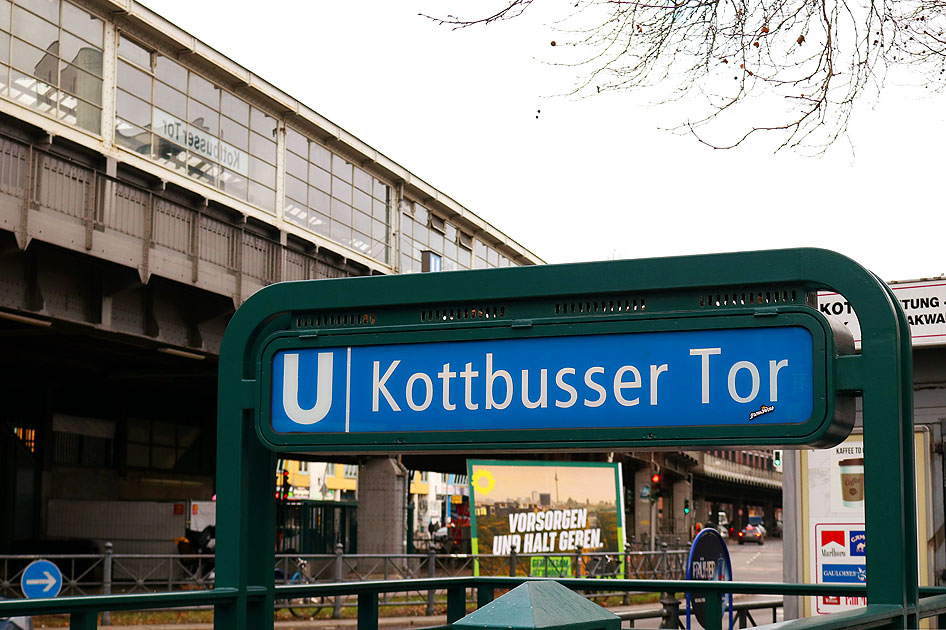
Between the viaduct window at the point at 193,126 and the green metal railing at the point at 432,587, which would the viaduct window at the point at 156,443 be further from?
the green metal railing at the point at 432,587

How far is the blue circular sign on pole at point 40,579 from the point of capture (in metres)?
14.0

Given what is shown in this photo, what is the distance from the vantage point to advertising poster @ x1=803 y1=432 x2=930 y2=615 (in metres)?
11.1

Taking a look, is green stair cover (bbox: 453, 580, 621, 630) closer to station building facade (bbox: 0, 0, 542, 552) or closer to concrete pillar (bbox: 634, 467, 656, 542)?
station building facade (bbox: 0, 0, 542, 552)

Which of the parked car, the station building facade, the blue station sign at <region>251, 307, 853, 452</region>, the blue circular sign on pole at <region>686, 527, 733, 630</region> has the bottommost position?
the parked car

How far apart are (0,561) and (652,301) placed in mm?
32270

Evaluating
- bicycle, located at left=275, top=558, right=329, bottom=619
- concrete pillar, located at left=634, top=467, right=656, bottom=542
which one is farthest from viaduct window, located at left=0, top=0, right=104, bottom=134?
concrete pillar, located at left=634, top=467, right=656, bottom=542

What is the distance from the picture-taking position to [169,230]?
2455 centimetres

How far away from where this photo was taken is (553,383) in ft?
14.0

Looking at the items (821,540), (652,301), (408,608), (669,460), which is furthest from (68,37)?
(669,460)

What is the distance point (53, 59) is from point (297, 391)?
75.6 feet

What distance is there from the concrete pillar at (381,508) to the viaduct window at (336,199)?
7.22 metres

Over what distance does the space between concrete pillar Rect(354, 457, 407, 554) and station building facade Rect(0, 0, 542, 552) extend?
20.5ft

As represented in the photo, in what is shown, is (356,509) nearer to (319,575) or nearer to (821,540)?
(319,575)

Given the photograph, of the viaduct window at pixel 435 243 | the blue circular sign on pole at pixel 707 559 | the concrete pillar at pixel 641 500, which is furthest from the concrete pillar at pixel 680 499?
the blue circular sign on pole at pixel 707 559
